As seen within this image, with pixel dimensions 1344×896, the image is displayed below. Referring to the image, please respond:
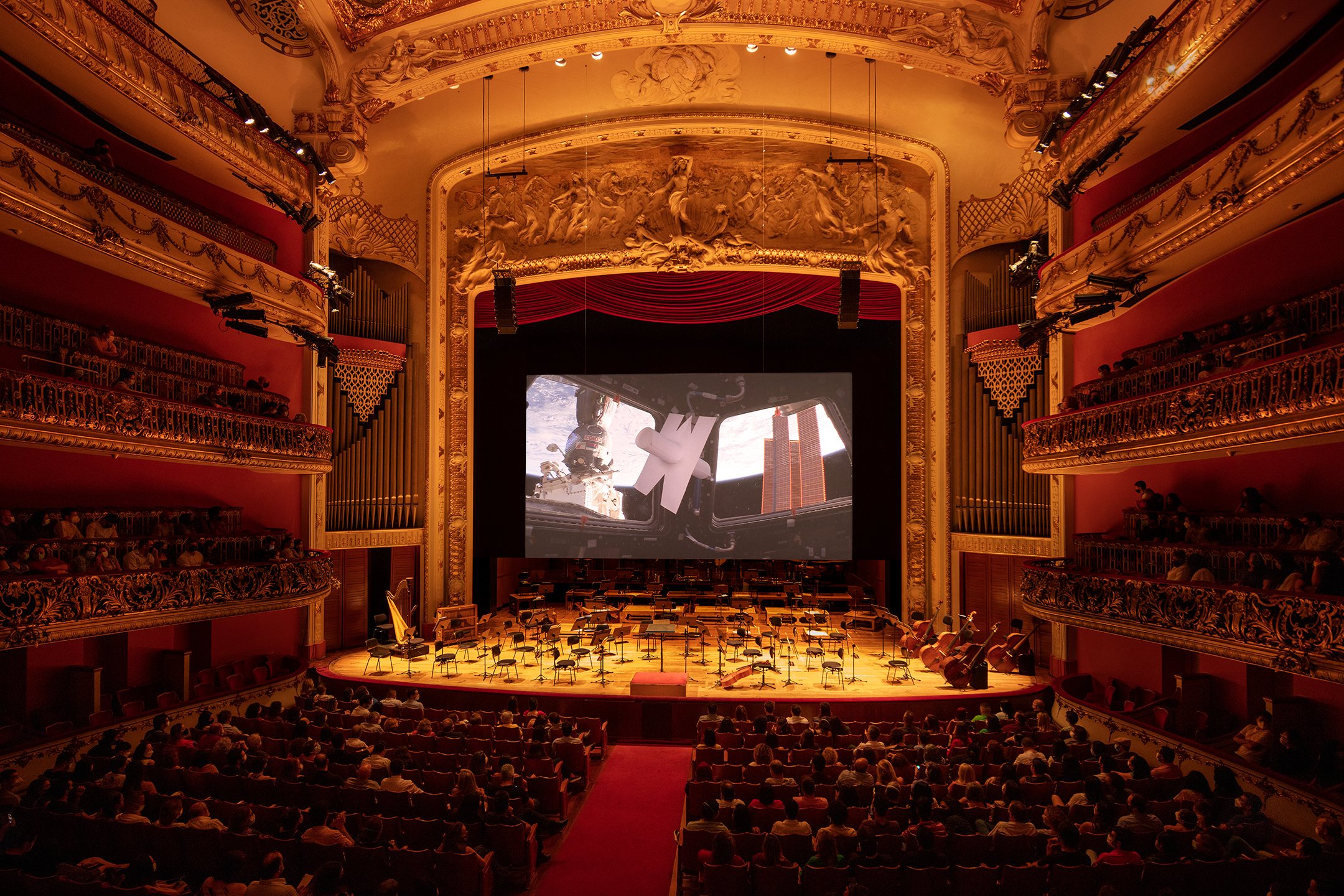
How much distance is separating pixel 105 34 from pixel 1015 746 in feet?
45.9

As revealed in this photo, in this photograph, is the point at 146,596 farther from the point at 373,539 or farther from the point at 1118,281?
the point at 1118,281

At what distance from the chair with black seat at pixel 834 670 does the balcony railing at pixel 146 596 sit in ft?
27.7

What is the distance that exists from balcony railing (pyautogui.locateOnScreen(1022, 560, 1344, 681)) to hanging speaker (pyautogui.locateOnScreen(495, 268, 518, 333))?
10.3m

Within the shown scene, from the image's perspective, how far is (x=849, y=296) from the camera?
15.0 metres

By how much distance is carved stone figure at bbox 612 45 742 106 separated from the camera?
1577cm

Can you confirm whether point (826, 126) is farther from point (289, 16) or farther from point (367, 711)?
point (367, 711)

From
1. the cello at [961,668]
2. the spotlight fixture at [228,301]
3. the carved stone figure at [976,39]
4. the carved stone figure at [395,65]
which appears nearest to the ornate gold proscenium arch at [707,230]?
the carved stone figure at [395,65]

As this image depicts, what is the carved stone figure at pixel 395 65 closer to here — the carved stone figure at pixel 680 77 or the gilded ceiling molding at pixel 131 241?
the carved stone figure at pixel 680 77

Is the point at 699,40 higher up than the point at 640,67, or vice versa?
the point at 640,67

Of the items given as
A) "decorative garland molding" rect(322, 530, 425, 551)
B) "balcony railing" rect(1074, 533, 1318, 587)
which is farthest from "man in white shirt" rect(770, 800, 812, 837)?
"decorative garland molding" rect(322, 530, 425, 551)

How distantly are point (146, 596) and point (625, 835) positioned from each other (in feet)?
23.0

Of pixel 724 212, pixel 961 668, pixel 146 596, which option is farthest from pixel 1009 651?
pixel 146 596

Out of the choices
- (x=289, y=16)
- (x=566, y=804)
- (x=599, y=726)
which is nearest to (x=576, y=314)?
(x=289, y=16)

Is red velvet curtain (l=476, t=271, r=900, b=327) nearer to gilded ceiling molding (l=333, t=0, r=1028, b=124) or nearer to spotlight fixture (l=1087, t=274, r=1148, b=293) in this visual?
gilded ceiling molding (l=333, t=0, r=1028, b=124)
